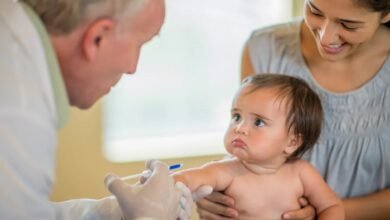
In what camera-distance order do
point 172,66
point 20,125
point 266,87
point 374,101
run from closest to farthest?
point 20,125, point 266,87, point 374,101, point 172,66

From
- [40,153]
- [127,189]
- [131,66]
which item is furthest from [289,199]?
[40,153]

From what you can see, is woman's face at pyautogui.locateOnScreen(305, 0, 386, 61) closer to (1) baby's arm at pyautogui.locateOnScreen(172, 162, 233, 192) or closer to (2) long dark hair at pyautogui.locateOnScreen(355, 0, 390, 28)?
(2) long dark hair at pyautogui.locateOnScreen(355, 0, 390, 28)

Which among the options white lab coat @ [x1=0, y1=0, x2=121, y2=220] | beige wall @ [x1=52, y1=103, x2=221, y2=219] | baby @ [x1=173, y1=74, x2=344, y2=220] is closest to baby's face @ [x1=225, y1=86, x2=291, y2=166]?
baby @ [x1=173, y1=74, x2=344, y2=220]

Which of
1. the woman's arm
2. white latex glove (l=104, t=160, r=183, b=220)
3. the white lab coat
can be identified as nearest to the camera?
the white lab coat

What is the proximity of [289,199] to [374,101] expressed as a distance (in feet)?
1.12

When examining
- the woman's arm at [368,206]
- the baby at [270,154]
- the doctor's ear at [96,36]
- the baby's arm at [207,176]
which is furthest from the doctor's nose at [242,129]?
the doctor's ear at [96,36]

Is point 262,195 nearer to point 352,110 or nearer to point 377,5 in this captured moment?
point 352,110

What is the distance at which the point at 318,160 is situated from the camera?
1.58 m

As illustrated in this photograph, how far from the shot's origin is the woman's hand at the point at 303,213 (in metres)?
1.38

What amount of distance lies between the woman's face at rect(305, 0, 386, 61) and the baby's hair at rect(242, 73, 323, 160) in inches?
4.6

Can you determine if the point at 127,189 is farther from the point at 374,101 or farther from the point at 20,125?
the point at 374,101

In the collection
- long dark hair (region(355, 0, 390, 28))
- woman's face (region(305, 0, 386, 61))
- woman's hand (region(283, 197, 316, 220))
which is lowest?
woman's hand (region(283, 197, 316, 220))

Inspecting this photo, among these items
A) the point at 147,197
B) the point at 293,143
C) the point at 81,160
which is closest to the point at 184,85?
the point at 81,160

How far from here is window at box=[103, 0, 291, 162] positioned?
2.25 meters
